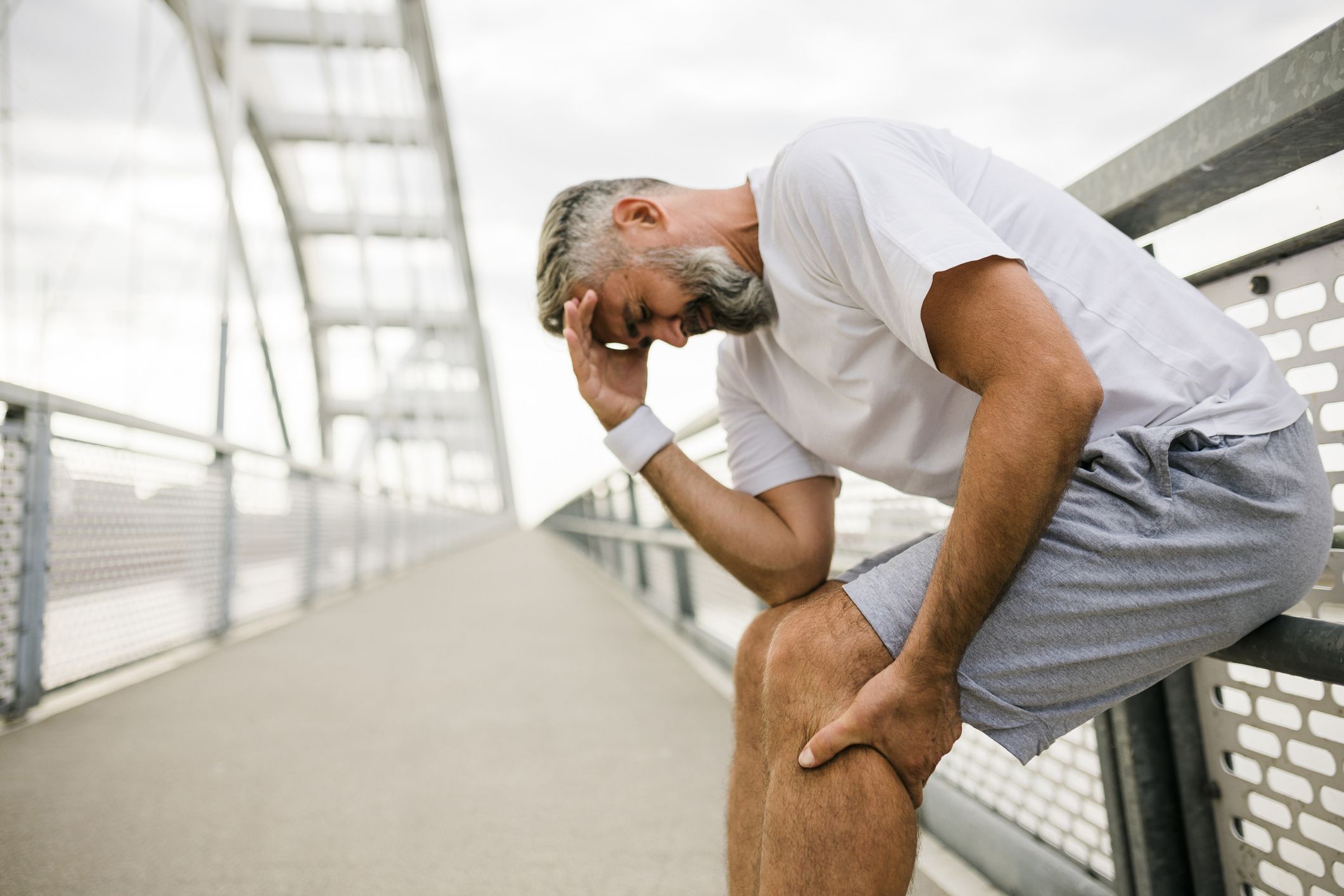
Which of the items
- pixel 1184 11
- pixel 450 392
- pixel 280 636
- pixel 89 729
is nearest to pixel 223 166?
pixel 280 636

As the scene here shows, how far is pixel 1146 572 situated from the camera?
73 cm

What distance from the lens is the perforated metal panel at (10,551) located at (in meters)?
1.98

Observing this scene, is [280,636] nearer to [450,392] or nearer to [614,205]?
[614,205]

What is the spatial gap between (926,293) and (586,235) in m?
0.61

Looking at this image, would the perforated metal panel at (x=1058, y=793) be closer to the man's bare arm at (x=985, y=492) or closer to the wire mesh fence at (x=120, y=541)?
the man's bare arm at (x=985, y=492)

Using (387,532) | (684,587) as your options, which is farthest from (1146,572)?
(387,532)

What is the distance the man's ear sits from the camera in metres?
1.19

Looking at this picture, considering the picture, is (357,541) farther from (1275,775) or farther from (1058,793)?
(1275,775)

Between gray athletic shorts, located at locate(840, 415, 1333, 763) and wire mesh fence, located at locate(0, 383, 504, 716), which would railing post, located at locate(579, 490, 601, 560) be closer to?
wire mesh fence, located at locate(0, 383, 504, 716)

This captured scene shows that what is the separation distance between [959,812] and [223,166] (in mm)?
5513

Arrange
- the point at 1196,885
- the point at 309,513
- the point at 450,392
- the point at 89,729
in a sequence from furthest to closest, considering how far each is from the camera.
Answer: the point at 450,392, the point at 309,513, the point at 89,729, the point at 1196,885

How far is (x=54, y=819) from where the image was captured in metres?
1.42

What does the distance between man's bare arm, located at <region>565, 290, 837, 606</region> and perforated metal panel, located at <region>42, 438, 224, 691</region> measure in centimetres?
168

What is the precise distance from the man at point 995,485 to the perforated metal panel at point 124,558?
2.03 m
